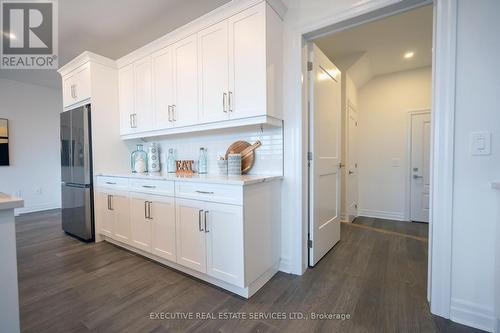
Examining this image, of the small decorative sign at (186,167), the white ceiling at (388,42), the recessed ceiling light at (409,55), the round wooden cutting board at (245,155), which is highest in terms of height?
the white ceiling at (388,42)

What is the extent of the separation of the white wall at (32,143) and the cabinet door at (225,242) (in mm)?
4869

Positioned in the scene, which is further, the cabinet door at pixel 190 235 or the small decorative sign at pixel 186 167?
the small decorative sign at pixel 186 167

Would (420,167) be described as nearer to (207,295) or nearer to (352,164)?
(352,164)

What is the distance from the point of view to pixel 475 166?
1371 mm

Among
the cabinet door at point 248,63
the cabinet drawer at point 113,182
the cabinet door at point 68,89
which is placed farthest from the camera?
the cabinet door at point 68,89

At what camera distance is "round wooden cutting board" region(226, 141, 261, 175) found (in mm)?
2229

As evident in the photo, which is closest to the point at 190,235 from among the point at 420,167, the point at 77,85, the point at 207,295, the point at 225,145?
the point at 207,295

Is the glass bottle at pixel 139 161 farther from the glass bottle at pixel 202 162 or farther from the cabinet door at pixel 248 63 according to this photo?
the cabinet door at pixel 248 63

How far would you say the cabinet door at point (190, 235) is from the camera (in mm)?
1852

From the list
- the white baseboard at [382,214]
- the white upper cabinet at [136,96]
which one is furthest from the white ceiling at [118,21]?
the white baseboard at [382,214]

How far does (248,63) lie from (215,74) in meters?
0.37

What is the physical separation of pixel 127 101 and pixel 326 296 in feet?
10.5

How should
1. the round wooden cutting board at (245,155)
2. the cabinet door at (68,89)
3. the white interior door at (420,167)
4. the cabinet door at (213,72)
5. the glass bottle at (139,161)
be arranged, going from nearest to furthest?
the cabinet door at (213,72) → the round wooden cutting board at (245,155) → the glass bottle at (139,161) → the cabinet door at (68,89) → the white interior door at (420,167)

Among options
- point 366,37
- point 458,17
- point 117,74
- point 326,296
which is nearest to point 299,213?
point 326,296
